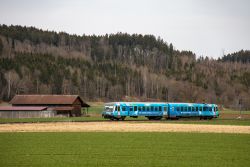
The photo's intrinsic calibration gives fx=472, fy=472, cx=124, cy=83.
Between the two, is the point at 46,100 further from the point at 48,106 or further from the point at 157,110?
the point at 157,110

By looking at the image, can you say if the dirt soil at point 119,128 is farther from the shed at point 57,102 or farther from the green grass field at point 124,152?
the shed at point 57,102

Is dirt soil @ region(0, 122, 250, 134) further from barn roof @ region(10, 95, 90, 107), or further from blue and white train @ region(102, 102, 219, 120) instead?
barn roof @ region(10, 95, 90, 107)

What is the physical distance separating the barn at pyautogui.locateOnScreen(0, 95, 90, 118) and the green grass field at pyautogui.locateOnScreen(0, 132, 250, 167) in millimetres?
51946

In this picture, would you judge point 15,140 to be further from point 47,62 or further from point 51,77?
point 47,62

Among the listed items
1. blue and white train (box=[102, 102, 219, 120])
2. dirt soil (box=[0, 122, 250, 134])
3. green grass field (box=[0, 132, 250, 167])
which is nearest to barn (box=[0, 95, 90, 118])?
blue and white train (box=[102, 102, 219, 120])

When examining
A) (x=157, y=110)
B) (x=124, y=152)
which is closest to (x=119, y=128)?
(x=124, y=152)

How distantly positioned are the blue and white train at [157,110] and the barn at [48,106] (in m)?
18.4

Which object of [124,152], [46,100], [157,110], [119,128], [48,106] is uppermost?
[46,100]

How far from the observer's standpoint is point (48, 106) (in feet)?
314

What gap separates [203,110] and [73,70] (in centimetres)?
11940

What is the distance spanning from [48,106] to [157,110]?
2942 centimetres

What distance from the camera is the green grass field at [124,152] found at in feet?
76.9

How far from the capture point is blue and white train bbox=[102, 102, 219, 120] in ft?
232

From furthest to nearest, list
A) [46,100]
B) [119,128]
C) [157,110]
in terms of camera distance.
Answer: [46,100] < [157,110] < [119,128]
